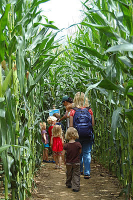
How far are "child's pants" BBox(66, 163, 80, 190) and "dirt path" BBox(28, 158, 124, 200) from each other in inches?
3.3

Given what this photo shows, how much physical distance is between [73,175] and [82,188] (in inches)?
9.8

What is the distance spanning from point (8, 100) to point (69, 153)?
2.09 meters

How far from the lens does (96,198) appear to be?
3027 mm

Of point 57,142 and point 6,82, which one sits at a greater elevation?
point 6,82

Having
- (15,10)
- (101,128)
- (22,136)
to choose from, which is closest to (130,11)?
(15,10)

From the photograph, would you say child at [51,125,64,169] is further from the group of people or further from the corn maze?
the corn maze

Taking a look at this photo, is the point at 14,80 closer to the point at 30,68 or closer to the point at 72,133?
the point at 30,68

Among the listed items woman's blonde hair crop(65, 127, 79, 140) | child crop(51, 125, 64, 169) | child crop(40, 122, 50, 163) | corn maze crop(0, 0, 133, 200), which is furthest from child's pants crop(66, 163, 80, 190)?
child crop(40, 122, 50, 163)

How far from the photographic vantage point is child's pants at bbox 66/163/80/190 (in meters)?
3.36

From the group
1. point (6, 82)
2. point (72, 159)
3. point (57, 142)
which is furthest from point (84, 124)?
point (6, 82)

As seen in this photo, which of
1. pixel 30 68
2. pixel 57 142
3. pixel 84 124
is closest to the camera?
pixel 30 68

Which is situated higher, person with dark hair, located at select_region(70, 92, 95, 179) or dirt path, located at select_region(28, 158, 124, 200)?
person with dark hair, located at select_region(70, 92, 95, 179)

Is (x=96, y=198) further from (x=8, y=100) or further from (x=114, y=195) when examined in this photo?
(x=8, y=100)

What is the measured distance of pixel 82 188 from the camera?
138 inches
